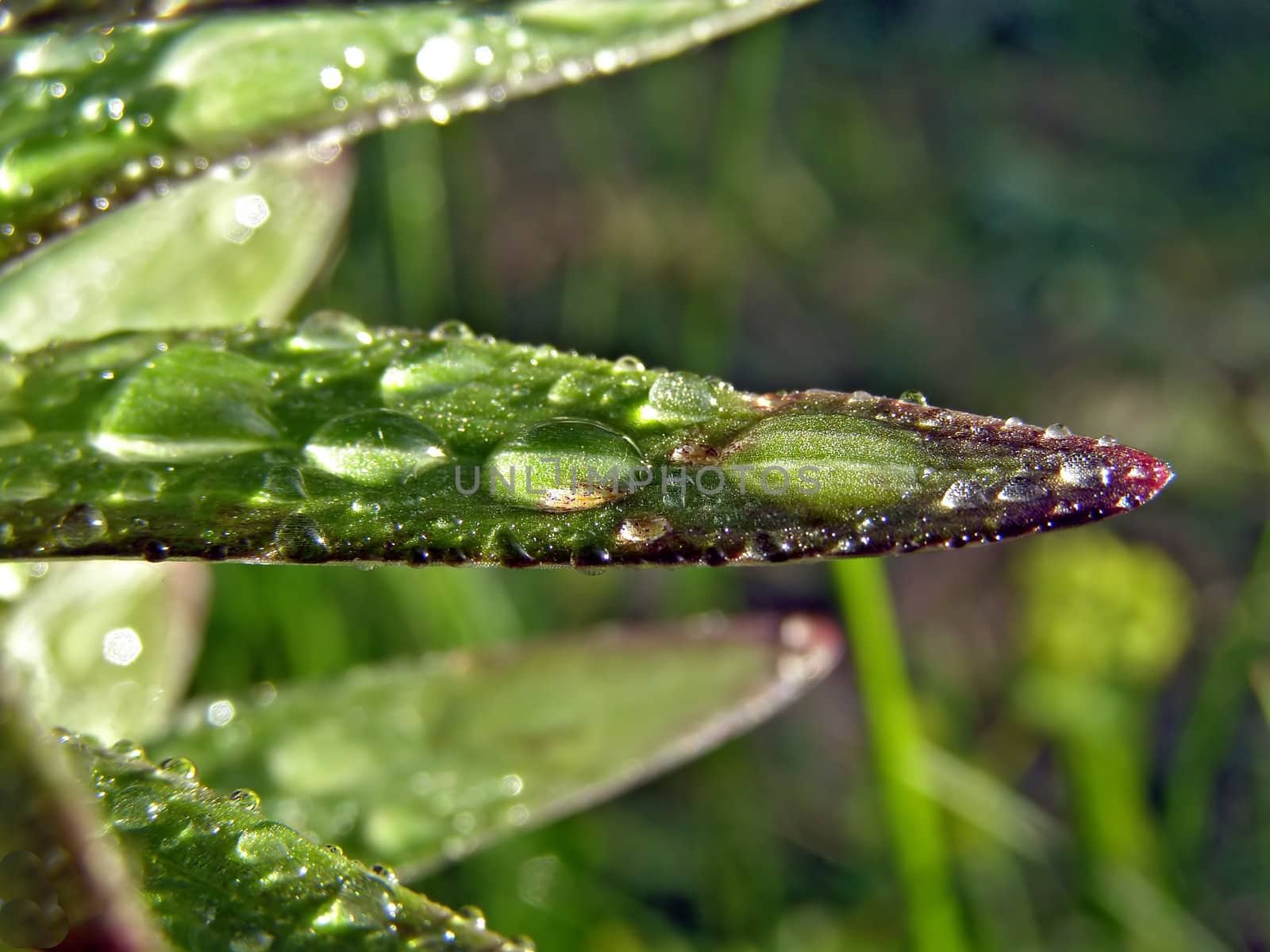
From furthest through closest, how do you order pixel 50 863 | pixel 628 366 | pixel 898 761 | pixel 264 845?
1. pixel 898 761
2. pixel 628 366
3. pixel 264 845
4. pixel 50 863

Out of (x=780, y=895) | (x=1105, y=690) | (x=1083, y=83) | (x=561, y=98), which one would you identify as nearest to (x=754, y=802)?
(x=780, y=895)

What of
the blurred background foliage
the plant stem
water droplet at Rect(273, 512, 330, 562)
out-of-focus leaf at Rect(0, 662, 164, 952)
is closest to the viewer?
out-of-focus leaf at Rect(0, 662, 164, 952)

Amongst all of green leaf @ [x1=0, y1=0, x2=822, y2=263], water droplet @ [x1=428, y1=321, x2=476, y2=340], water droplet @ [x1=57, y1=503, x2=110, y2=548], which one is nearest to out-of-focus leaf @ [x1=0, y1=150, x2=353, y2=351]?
green leaf @ [x1=0, y1=0, x2=822, y2=263]

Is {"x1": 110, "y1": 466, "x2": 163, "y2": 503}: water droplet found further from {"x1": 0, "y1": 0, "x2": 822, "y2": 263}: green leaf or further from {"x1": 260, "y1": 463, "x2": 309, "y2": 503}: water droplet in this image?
{"x1": 0, "y1": 0, "x2": 822, "y2": 263}: green leaf

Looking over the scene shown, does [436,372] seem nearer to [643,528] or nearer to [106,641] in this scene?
[643,528]

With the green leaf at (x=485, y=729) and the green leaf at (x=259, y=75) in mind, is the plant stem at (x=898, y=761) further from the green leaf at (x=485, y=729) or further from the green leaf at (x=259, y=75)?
the green leaf at (x=259, y=75)

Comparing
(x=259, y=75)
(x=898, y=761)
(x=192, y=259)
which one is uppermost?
(x=259, y=75)

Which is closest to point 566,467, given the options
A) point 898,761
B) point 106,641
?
point 106,641
